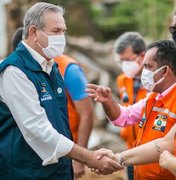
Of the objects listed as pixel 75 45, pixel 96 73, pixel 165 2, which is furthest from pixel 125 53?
A: pixel 165 2

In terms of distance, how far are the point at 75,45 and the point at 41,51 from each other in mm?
9065

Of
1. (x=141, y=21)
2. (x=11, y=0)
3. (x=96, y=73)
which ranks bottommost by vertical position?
(x=141, y=21)

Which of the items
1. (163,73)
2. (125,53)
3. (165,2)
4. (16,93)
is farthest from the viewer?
(165,2)

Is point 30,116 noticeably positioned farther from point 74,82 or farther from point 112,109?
point 74,82

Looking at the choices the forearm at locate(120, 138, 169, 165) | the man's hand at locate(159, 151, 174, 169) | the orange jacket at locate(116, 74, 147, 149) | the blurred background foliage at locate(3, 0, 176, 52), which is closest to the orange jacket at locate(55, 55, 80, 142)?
the orange jacket at locate(116, 74, 147, 149)

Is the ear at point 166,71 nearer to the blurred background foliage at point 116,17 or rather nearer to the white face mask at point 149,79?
the white face mask at point 149,79

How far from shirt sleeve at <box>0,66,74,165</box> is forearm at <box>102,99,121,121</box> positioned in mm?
848

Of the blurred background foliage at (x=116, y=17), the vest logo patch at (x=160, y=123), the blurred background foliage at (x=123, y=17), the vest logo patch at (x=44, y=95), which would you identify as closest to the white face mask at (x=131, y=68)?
the vest logo patch at (x=160, y=123)

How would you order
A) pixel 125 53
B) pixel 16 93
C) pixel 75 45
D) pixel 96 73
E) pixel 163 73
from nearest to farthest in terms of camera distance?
pixel 16 93 < pixel 163 73 < pixel 125 53 < pixel 96 73 < pixel 75 45

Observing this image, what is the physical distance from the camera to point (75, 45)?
42.0ft

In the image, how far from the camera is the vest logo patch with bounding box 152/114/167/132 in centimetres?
383

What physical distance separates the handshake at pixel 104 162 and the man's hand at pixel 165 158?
497 millimetres

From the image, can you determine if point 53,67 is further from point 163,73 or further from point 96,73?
point 96,73

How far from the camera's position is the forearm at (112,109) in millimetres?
4320
